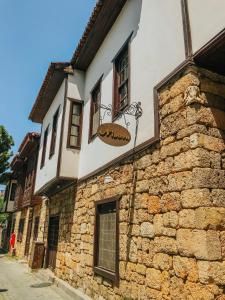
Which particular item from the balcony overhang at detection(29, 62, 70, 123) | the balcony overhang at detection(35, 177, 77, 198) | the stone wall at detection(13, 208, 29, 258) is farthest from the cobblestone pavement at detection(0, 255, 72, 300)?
the balcony overhang at detection(29, 62, 70, 123)

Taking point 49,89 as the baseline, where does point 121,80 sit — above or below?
below

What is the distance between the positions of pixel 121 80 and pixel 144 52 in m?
1.27

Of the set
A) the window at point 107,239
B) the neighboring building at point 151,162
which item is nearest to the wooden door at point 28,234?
the neighboring building at point 151,162

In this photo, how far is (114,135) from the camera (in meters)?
4.81

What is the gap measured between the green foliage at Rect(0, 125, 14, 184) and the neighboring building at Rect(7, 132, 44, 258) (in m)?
1.34

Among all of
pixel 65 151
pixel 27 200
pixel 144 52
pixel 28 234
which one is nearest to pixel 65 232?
pixel 65 151

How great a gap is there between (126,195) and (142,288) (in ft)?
5.14

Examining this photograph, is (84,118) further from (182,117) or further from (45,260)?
(45,260)

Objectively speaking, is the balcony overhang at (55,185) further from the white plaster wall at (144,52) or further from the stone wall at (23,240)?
the stone wall at (23,240)

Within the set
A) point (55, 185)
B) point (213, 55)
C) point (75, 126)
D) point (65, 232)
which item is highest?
point (75, 126)

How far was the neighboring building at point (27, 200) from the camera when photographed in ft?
45.4

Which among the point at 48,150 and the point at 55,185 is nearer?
the point at 55,185

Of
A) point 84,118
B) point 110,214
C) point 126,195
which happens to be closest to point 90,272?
point 110,214

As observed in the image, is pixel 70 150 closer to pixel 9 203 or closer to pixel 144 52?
pixel 144 52
